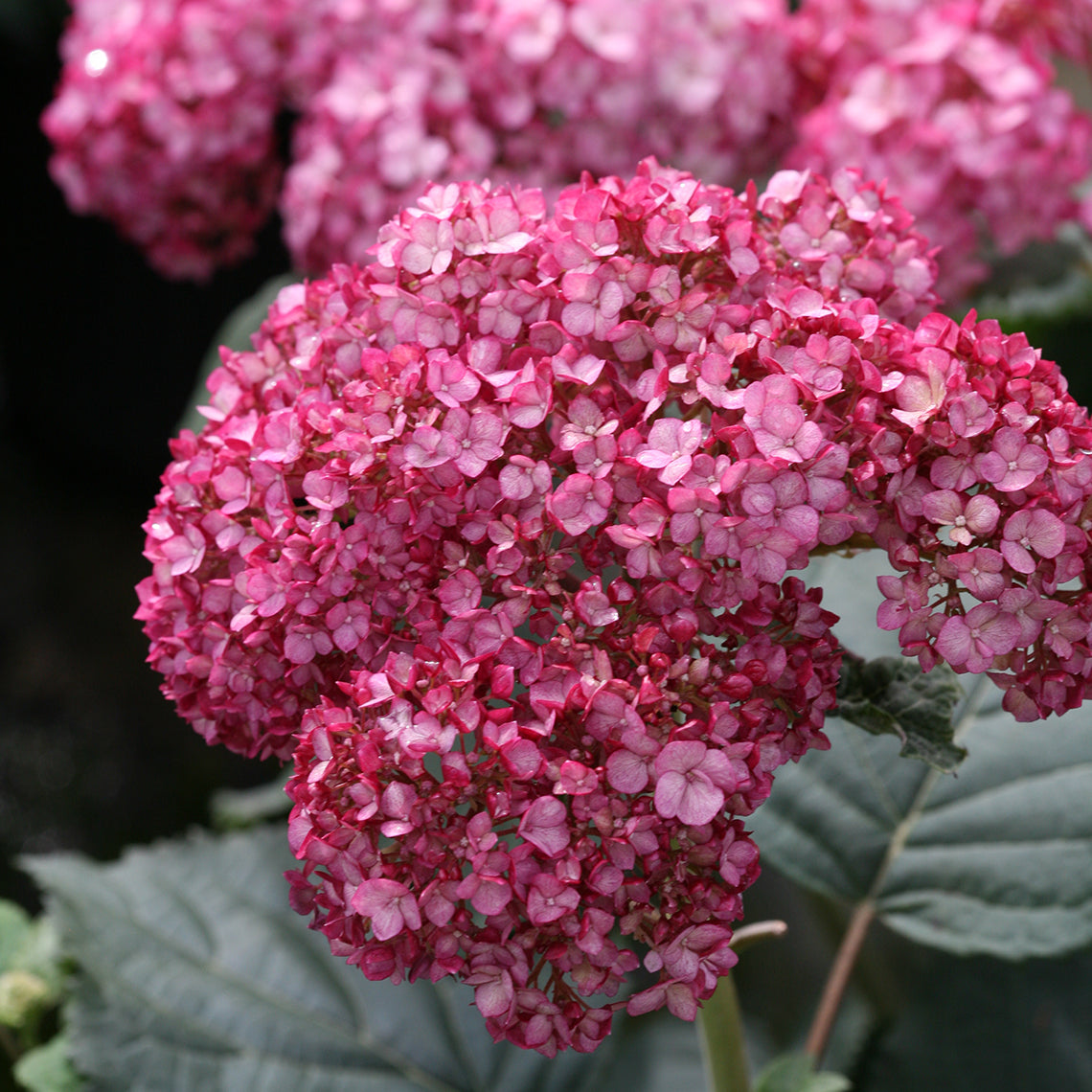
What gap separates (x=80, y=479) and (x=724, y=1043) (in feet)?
5.08

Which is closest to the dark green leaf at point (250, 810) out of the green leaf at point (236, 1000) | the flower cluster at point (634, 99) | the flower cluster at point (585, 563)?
the green leaf at point (236, 1000)

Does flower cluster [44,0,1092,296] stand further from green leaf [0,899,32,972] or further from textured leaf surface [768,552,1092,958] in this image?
green leaf [0,899,32,972]

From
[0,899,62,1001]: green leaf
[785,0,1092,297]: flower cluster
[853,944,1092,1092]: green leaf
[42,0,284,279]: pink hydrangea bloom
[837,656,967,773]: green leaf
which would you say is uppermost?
[785,0,1092,297]: flower cluster

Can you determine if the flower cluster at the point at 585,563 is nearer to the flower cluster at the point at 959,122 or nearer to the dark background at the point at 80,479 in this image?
the flower cluster at the point at 959,122

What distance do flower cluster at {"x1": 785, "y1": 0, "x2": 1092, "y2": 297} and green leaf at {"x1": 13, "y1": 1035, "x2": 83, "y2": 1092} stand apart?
2.32ft

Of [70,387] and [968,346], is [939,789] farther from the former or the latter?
[70,387]

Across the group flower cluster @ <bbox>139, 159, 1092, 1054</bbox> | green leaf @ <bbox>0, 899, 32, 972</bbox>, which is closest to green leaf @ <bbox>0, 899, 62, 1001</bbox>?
green leaf @ <bbox>0, 899, 32, 972</bbox>

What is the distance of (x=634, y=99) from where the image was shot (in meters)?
0.82

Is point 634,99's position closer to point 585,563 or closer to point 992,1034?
point 585,563

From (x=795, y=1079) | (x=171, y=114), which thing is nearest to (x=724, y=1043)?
(x=795, y=1079)

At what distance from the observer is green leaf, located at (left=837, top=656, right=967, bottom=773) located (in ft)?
1.45

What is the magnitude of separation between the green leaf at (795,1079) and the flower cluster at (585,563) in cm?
20

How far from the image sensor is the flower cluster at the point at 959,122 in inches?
32.1

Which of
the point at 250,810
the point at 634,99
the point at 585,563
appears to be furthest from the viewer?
the point at 250,810
